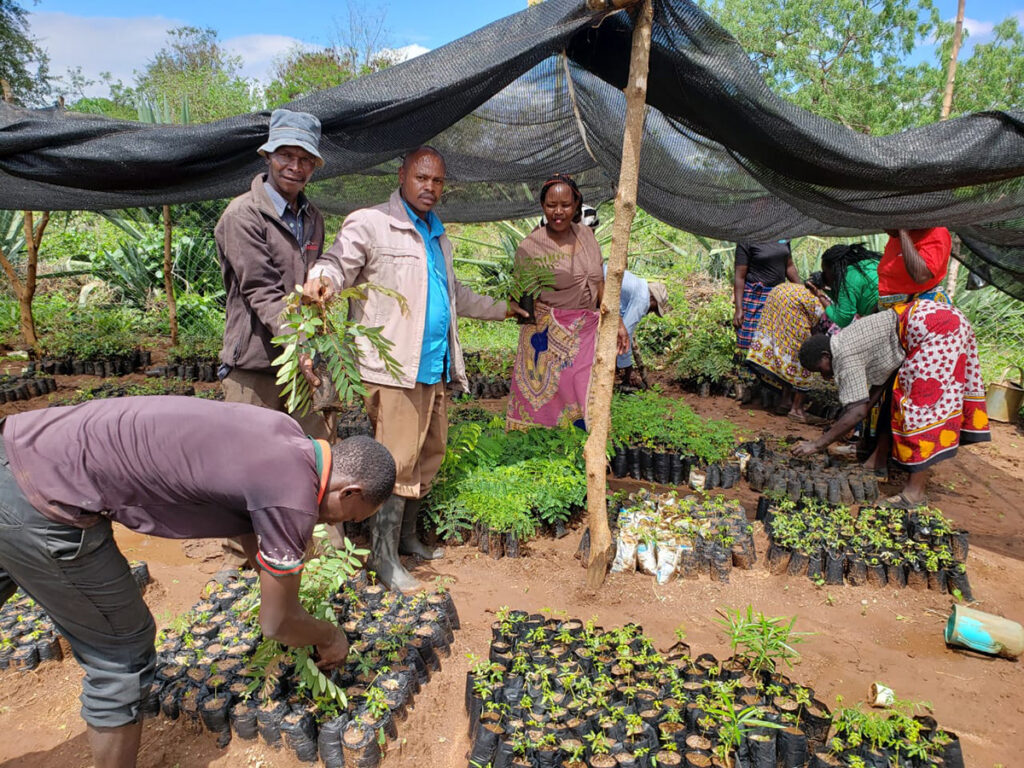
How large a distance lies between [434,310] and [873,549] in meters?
2.60

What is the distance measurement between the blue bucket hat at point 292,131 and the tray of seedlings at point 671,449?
2769 millimetres

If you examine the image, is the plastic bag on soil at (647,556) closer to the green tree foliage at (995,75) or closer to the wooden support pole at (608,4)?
the wooden support pole at (608,4)

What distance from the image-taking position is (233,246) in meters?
2.73

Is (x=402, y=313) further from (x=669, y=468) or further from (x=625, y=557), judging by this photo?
(x=669, y=468)

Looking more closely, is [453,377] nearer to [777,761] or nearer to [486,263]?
[777,761]

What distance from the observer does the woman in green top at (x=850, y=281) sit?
5055mm

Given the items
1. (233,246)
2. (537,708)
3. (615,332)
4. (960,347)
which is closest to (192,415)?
(233,246)

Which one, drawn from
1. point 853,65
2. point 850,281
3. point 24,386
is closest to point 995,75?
point 853,65

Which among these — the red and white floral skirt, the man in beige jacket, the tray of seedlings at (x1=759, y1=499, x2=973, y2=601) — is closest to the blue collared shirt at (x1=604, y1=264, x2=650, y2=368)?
the red and white floral skirt

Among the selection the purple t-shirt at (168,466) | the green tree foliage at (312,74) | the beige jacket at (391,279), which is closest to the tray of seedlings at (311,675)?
the purple t-shirt at (168,466)

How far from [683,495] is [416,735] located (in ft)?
8.80

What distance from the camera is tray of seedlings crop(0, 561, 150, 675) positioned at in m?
2.61

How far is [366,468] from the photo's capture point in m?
1.76

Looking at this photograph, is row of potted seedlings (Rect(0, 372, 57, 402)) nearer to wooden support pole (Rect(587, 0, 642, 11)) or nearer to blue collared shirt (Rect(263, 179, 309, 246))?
blue collared shirt (Rect(263, 179, 309, 246))
